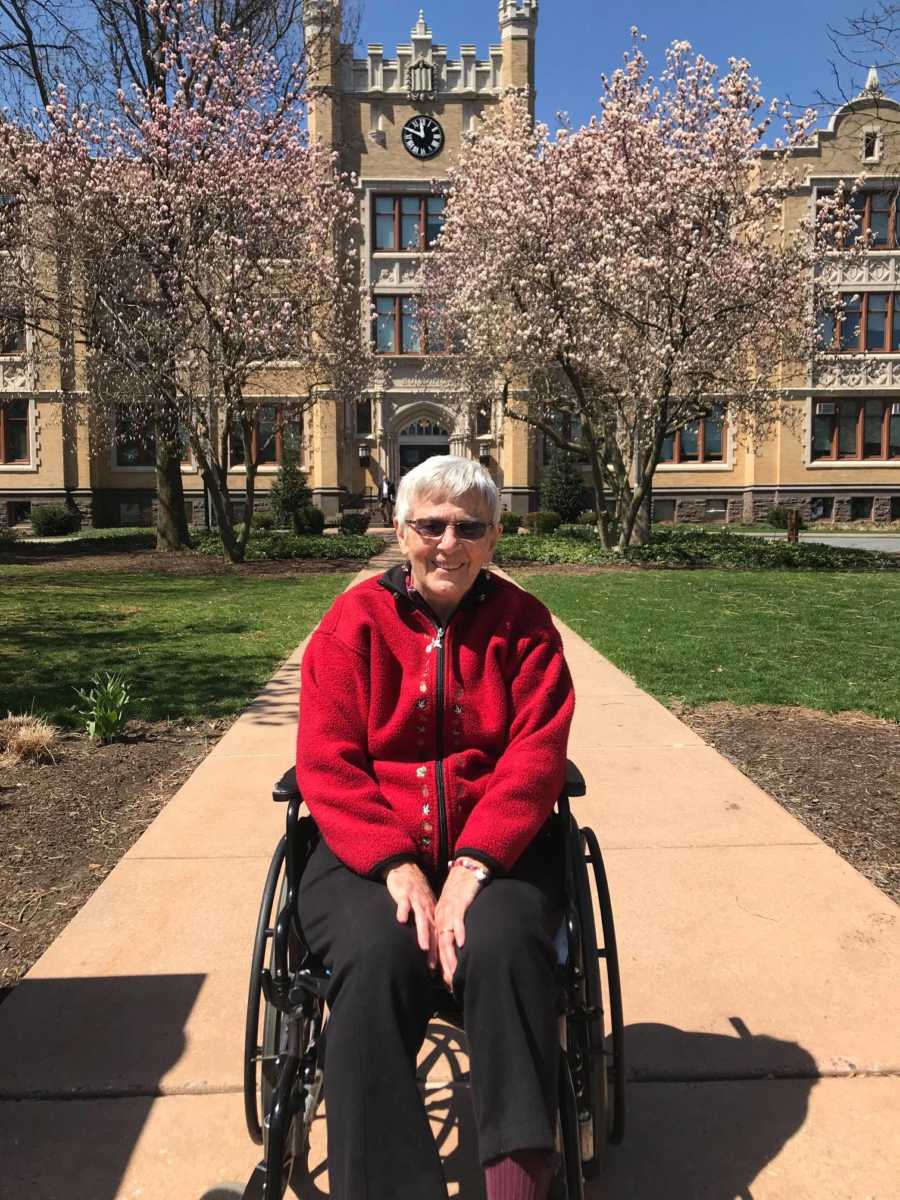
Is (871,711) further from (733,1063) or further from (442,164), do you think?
(442,164)

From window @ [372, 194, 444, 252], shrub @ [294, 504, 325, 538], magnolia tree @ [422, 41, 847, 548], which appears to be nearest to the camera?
magnolia tree @ [422, 41, 847, 548]

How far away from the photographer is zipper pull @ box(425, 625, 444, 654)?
8.13ft

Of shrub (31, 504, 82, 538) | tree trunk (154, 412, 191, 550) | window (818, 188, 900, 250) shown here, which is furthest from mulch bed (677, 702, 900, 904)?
window (818, 188, 900, 250)

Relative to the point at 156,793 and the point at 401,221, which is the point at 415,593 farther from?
the point at 401,221

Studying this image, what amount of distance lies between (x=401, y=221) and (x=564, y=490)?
12.2 metres

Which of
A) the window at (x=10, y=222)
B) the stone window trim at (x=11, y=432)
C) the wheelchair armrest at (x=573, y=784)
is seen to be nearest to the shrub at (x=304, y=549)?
the window at (x=10, y=222)

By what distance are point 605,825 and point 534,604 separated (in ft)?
6.99

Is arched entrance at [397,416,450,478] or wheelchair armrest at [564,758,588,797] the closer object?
wheelchair armrest at [564,758,588,797]

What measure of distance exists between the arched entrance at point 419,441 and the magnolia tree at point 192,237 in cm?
1649

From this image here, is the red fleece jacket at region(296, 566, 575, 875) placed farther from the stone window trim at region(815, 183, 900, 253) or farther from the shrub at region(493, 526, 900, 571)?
the stone window trim at region(815, 183, 900, 253)

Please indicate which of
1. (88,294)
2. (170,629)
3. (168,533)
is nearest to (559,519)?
(168,533)

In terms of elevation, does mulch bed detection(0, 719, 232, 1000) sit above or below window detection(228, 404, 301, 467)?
below

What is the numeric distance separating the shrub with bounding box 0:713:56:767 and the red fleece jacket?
3.59 meters

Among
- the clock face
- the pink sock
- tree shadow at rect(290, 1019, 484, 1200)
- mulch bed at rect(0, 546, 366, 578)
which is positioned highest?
the clock face
